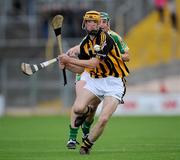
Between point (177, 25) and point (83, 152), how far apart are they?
21.4 m

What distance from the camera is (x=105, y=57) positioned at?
1199 cm

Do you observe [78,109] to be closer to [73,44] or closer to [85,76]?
[85,76]

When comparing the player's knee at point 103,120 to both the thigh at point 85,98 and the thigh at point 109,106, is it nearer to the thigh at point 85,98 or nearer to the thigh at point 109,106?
the thigh at point 109,106

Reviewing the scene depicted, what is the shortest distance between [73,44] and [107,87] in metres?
19.6

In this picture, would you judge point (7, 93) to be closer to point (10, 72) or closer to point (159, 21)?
point (10, 72)

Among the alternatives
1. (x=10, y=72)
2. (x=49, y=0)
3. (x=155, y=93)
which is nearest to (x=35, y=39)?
(x=49, y=0)

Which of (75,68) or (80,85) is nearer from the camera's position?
(75,68)

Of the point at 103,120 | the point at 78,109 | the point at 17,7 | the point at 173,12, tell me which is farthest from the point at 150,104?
the point at 103,120

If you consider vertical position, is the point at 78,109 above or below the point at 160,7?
above

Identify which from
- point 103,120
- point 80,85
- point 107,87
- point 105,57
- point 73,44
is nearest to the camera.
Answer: point 103,120

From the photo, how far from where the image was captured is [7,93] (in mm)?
30500

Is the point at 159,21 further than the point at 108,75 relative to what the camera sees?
Yes

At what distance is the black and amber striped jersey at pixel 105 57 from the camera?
39.5 ft

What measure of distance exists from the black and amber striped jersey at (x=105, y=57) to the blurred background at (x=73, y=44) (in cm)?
1685
